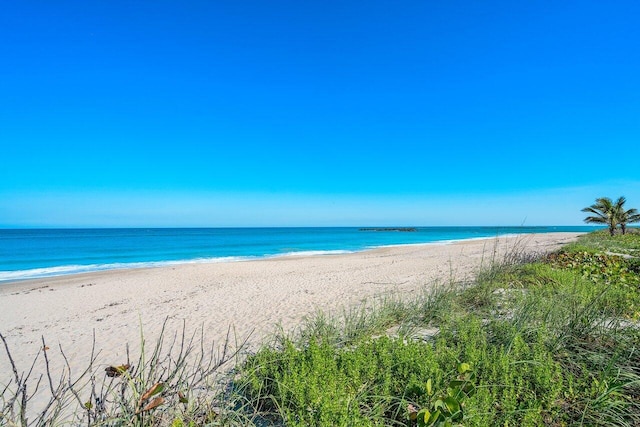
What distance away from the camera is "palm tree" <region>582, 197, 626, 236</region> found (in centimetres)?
2895

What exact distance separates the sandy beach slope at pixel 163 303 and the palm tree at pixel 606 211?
24016mm

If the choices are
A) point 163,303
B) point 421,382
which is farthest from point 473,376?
point 163,303

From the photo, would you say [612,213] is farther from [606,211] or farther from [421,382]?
[421,382]

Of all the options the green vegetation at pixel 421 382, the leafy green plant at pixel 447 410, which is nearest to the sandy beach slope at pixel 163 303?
the green vegetation at pixel 421 382

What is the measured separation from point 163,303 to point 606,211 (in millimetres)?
34573

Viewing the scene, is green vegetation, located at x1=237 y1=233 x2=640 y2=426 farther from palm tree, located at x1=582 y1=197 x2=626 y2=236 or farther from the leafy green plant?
palm tree, located at x1=582 y1=197 x2=626 y2=236

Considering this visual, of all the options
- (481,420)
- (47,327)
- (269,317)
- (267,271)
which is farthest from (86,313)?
(481,420)

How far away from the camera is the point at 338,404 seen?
2.57 m

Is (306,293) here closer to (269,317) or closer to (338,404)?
(269,317)

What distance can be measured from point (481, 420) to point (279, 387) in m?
1.61

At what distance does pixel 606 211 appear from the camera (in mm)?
29266

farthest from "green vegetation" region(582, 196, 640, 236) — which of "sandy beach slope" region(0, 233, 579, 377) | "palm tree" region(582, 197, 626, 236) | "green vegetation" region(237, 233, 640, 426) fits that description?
"green vegetation" region(237, 233, 640, 426)

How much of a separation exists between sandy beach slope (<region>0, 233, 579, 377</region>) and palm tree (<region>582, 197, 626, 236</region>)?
24.0 metres

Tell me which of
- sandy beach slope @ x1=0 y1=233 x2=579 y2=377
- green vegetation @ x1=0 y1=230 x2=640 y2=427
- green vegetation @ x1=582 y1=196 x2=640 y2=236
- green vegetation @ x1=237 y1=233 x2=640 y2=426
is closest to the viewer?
green vegetation @ x1=0 y1=230 x2=640 y2=427
